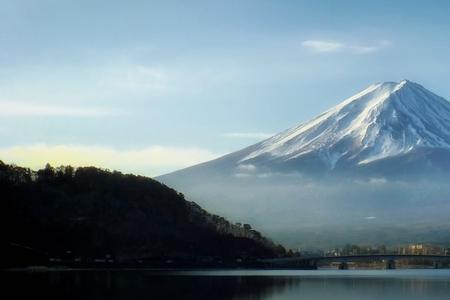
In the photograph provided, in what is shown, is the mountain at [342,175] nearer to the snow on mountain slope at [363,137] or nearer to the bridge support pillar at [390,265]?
the snow on mountain slope at [363,137]

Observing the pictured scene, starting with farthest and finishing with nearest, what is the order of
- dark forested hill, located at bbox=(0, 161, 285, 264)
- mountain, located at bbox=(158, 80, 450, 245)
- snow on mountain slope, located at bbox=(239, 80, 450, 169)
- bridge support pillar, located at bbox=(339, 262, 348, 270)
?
snow on mountain slope, located at bbox=(239, 80, 450, 169) < mountain, located at bbox=(158, 80, 450, 245) < bridge support pillar, located at bbox=(339, 262, 348, 270) < dark forested hill, located at bbox=(0, 161, 285, 264)

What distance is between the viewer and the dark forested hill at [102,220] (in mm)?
73375

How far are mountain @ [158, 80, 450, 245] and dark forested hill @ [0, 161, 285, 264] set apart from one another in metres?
75.1

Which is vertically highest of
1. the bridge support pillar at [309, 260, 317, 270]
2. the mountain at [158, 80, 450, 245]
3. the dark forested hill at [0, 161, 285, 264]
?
the mountain at [158, 80, 450, 245]

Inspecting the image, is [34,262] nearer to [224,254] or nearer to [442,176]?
[224,254]

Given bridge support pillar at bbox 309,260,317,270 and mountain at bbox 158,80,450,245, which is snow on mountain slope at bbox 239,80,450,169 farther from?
bridge support pillar at bbox 309,260,317,270

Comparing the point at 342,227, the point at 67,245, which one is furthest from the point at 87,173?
the point at 342,227

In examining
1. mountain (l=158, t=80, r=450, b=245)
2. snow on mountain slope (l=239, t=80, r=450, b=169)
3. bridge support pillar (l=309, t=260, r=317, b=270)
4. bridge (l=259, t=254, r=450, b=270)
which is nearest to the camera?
bridge (l=259, t=254, r=450, b=270)

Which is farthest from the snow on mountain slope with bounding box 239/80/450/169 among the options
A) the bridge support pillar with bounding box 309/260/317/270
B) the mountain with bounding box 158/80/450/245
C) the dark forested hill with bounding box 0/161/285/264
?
the dark forested hill with bounding box 0/161/285/264

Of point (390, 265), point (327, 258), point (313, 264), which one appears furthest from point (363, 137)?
point (327, 258)

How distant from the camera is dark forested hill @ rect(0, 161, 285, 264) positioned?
73375 mm

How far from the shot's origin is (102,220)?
266 feet

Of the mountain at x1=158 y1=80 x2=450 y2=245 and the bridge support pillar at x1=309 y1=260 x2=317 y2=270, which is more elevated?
the mountain at x1=158 y1=80 x2=450 y2=245

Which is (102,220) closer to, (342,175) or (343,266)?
(343,266)
